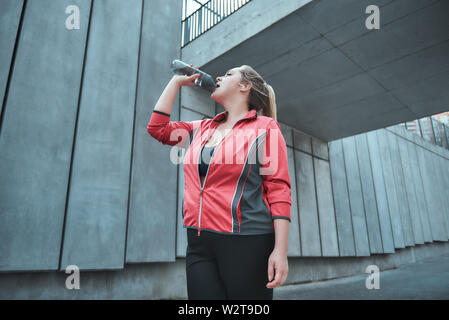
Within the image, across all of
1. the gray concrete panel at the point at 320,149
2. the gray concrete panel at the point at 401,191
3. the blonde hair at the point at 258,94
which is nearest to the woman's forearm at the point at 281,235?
the blonde hair at the point at 258,94

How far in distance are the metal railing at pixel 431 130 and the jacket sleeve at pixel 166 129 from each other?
14595mm

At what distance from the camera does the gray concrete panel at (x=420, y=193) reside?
41.3ft

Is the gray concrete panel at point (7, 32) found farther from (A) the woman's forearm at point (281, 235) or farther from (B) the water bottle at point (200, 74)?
(A) the woman's forearm at point (281, 235)

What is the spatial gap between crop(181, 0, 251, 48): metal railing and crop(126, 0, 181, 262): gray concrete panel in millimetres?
1092

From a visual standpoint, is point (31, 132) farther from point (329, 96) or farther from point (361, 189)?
point (361, 189)

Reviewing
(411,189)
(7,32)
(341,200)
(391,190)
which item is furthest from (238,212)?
(411,189)

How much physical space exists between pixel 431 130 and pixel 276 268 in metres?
17.7

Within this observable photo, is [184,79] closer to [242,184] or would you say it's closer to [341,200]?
[242,184]

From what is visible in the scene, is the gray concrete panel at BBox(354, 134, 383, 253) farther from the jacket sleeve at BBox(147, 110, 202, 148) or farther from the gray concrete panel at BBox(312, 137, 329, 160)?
the jacket sleeve at BBox(147, 110, 202, 148)

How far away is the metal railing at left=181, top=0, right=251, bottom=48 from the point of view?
20.5 feet

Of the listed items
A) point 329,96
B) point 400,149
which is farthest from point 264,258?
point 400,149

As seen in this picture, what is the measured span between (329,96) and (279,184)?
5.53 metres

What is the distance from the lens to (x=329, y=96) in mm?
6230

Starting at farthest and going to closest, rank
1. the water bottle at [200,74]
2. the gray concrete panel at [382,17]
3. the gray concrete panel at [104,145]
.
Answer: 1. the gray concrete panel at [382,17]
2. the gray concrete panel at [104,145]
3. the water bottle at [200,74]
